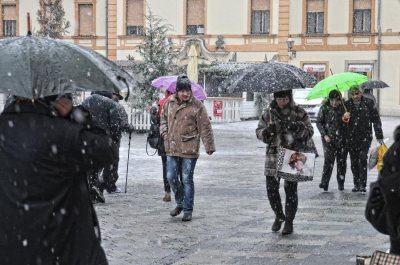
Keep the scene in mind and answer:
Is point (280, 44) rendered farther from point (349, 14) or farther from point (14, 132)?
point (14, 132)

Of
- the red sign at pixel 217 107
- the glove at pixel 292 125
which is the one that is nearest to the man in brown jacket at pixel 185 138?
the glove at pixel 292 125

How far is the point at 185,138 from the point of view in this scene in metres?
10.1

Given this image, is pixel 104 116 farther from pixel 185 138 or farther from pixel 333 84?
pixel 333 84

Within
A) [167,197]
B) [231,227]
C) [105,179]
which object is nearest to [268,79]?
[231,227]

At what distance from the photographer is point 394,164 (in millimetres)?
3436

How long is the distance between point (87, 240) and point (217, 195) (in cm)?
868

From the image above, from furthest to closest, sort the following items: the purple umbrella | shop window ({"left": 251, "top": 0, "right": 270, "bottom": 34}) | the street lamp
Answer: shop window ({"left": 251, "top": 0, "right": 270, "bottom": 34})
the street lamp
the purple umbrella

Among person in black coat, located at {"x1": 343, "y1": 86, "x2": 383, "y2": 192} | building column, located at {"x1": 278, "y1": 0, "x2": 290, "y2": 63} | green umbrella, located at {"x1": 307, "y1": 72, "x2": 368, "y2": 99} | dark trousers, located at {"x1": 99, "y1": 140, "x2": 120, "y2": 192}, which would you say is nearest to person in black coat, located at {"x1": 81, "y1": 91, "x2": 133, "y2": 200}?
dark trousers, located at {"x1": 99, "y1": 140, "x2": 120, "y2": 192}

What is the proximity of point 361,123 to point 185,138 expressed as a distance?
4.01 metres

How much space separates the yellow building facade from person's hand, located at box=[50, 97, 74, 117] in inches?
1472

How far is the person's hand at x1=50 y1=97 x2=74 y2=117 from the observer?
4141 mm

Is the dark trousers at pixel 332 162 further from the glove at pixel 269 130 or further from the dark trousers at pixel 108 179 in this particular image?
the glove at pixel 269 130

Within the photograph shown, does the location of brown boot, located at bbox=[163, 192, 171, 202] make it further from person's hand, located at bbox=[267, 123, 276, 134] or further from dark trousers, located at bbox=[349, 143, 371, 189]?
person's hand, located at bbox=[267, 123, 276, 134]

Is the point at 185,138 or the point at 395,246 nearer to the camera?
the point at 395,246
